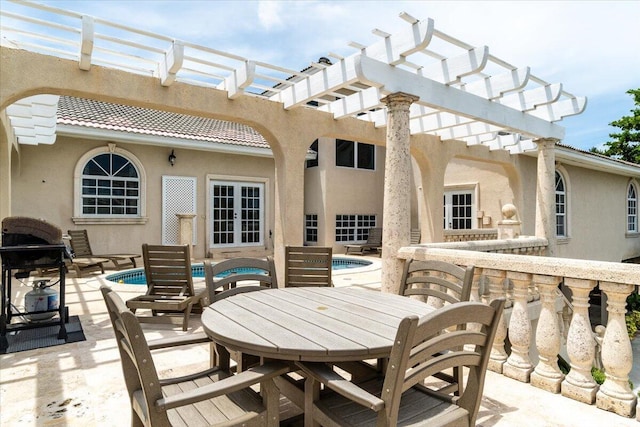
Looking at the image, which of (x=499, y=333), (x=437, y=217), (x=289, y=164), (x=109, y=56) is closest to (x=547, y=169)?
(x=437, y=217)

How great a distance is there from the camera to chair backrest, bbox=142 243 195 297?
4.79 m

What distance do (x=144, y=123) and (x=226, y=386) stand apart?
39.3 ft

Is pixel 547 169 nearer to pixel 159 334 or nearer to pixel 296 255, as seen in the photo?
pixel 296 255

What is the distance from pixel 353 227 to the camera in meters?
14.9

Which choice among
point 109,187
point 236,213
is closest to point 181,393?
point 109,187

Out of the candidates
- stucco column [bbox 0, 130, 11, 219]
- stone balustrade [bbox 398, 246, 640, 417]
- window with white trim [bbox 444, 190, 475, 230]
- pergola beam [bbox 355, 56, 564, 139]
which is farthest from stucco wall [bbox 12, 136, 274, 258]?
stone balustrade [bbox 398, 246, 640, 417]

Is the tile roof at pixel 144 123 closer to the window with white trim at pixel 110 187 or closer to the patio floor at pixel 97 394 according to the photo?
the window with white trim at pixel 110 187

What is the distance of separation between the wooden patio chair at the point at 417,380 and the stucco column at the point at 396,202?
2738mm

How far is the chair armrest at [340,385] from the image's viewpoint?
1402 mm

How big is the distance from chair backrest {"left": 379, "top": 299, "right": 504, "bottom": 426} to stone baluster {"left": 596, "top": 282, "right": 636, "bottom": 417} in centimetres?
134

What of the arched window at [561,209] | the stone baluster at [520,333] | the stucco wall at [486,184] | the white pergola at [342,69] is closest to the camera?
the stone baluster at [520,333]

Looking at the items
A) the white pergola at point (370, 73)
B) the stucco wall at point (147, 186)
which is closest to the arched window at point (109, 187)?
the stucco wall at point (147, 186)

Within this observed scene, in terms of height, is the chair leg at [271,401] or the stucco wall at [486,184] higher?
the stucco wall at [486,184]

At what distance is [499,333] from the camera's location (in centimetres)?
316
